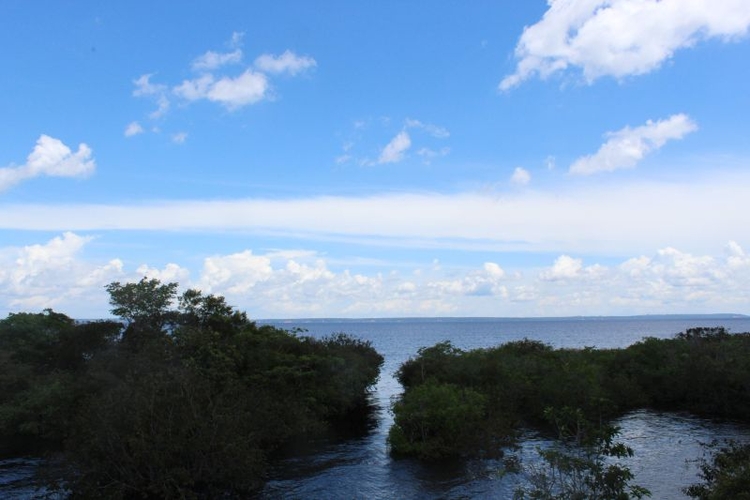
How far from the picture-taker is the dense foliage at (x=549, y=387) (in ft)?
116

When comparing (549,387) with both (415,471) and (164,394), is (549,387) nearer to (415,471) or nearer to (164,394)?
(415,471)

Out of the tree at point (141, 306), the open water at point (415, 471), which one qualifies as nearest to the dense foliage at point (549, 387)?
the open water at point (415, 471)

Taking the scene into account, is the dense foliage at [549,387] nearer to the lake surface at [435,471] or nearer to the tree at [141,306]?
the lake surface at [435,471]

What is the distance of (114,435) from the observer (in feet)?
80.1

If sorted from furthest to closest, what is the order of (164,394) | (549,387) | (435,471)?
(549,387), (435,471), (164,394)

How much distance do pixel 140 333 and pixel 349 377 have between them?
17.0 meters

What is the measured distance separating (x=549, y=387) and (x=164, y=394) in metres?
30.8

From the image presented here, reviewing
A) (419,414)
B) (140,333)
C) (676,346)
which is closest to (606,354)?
(676,346)

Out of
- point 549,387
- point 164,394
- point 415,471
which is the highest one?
point 164,394

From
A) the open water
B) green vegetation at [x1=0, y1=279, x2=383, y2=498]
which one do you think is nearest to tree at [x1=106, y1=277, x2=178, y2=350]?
green vegetation at [x1=0, y1=279, x2=383, y2=498]

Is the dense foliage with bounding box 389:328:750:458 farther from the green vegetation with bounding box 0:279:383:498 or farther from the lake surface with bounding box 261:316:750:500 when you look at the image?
the green vegetation with bounding box 0:279:383:498

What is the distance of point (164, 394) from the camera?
2612 cm

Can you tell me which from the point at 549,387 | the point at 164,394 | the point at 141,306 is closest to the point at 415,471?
the point at 164,394

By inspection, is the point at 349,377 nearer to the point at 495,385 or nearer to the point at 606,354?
the point at 495,385
